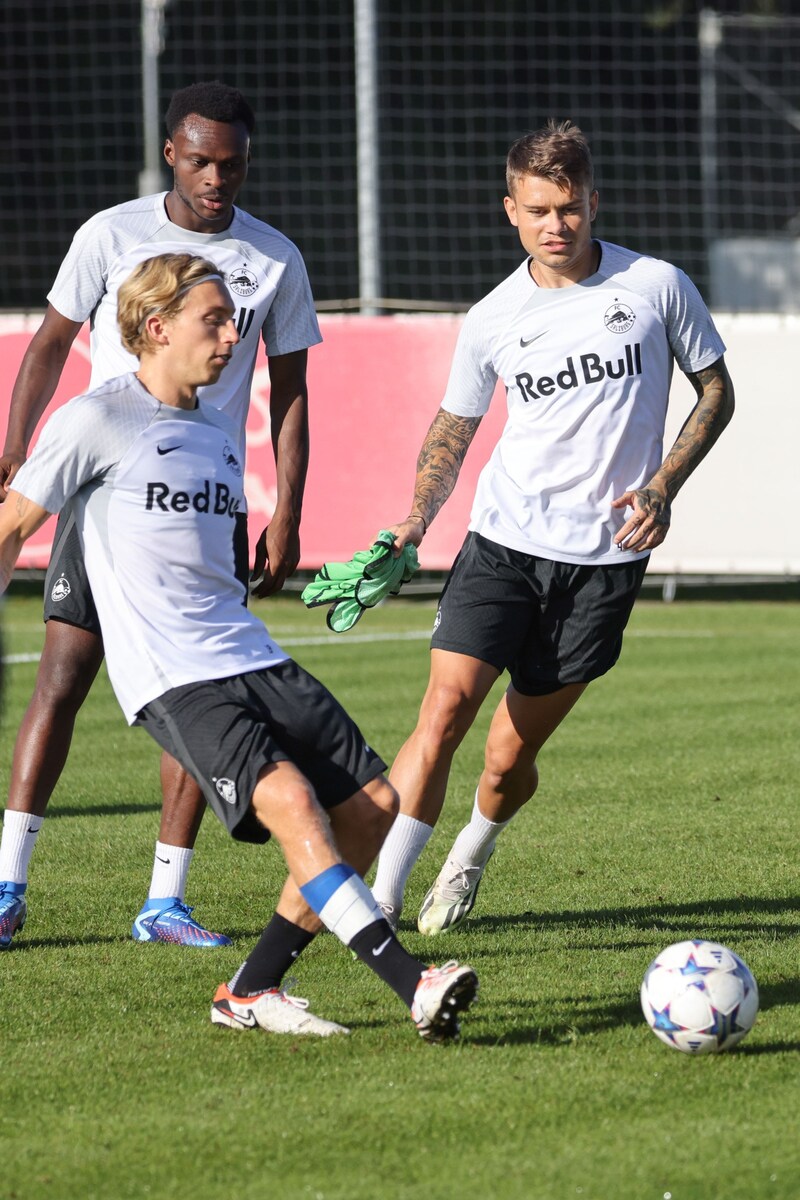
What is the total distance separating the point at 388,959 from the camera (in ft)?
12.6

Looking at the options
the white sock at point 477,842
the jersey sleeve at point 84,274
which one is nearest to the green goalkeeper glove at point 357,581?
the white sock at point 477,842

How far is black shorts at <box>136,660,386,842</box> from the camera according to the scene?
12.8 ft

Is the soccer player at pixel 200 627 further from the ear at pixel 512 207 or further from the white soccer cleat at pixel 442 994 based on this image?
the ear at pixel 512 207

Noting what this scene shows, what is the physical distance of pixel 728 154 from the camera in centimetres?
3138

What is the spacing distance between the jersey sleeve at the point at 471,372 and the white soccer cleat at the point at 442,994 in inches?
78.6

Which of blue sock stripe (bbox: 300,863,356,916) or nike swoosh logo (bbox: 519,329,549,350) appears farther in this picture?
nike swoosh logo (bbox: 519,329,549,350)

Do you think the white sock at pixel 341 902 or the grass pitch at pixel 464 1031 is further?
the white sock at pixel 341 902

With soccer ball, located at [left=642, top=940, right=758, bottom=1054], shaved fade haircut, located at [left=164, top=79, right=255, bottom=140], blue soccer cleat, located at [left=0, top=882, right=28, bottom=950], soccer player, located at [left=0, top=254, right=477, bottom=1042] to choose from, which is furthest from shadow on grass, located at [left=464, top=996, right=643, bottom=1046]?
shaved fade haircut, located at [left=164, top=79, right=255, bottom=140]

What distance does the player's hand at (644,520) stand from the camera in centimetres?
485

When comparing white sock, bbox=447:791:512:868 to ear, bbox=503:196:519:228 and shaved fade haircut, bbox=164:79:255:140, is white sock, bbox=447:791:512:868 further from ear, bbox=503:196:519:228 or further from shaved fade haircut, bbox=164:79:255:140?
shaved fade haircut, bbox=164:79:255:140

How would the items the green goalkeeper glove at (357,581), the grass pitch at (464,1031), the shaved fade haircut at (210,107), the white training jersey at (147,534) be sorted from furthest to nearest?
the shaved fade haircut at (210,107), the green goalkeeper glove at (357,581), the white training jersey at (147,534), the grass pitch at (464,1031)

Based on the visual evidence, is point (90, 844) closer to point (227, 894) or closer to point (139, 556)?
point (227, 894)

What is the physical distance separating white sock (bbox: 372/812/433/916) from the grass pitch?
0.67 feet

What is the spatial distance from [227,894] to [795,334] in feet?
29.1
